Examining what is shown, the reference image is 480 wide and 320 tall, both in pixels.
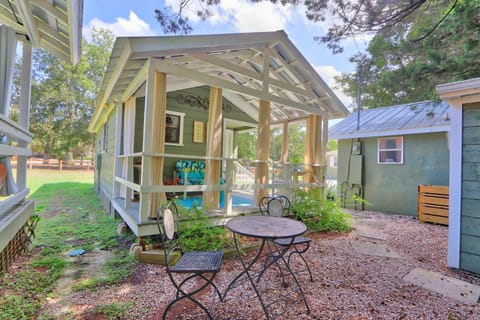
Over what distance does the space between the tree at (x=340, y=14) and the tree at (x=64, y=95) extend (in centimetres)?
2247

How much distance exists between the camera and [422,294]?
287cm

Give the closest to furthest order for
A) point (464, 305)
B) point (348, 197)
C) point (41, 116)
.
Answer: point (464, 305) → point (348, 197) → point (41, 116)

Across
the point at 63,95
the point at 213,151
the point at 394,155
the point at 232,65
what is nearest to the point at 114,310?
the point at 213,151

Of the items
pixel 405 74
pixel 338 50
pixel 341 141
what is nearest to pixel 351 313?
pixel 338 50

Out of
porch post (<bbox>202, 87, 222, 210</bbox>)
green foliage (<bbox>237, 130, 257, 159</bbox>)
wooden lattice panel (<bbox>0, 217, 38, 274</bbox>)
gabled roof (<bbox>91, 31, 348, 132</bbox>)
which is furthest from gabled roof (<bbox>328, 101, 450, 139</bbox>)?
green foliage (<bbox>237, 130, 257, 159</bbox>)

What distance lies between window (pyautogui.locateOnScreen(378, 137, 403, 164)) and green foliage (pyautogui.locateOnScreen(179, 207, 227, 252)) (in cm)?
682

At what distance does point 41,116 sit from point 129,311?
1045 inches

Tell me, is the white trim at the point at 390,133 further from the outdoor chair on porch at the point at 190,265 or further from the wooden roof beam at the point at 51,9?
the wooden roof beam at the point at 51,9

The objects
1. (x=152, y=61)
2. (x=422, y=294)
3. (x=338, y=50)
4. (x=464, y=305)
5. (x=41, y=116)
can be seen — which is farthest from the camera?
(x=41, y=116)

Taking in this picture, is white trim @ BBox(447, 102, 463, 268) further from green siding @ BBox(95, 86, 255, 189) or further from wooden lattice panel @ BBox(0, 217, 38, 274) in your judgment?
wooden lattice panel @ BBox(0, 217, 38, 274)

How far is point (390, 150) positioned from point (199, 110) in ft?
21.0

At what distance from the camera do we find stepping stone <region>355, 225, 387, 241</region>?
5191mm

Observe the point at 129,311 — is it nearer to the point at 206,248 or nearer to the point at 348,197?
the point at 206,248

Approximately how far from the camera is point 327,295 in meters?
2.76
